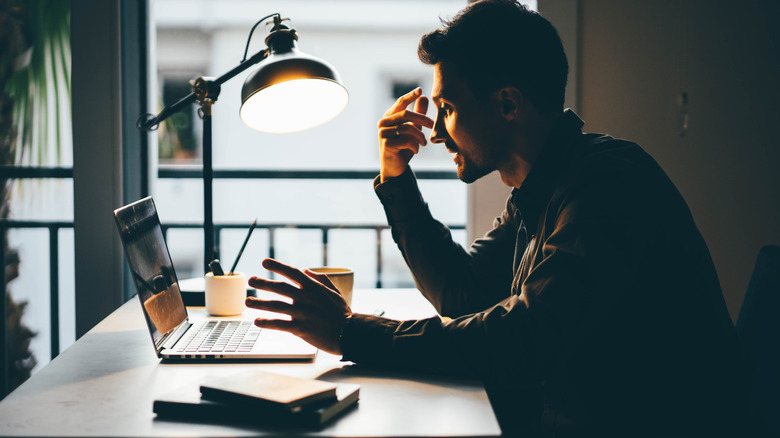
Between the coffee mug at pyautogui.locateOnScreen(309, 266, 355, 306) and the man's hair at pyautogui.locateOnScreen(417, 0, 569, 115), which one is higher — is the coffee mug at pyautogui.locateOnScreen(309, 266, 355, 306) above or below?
below

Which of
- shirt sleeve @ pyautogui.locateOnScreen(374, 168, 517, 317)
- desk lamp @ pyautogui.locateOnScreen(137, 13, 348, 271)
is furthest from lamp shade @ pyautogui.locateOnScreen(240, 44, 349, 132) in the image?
shirt sleeve @ pyautogui.locateOnScreen(374, 168, 517, 317)

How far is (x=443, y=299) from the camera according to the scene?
4.32 feet

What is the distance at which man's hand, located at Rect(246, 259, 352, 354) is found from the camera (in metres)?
0.93

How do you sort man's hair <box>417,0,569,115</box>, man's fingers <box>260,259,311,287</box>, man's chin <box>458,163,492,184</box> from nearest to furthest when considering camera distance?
man's fingers <box>260,259,311,287</box>
man's hair <box>417,0,569,115</box>
man's chin <box>458,163,492,184</box>

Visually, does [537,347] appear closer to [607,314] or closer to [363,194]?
[607,314]

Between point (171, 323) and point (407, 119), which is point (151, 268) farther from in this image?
point (407, 119)

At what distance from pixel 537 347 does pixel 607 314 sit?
131 mm

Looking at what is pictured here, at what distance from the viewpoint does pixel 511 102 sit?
1143mm

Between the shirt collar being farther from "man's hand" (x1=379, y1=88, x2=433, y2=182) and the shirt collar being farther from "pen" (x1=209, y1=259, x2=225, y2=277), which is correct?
"pen" (x1=209, y1=259, x2=225, y2=277)

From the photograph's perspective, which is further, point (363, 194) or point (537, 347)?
point (363, 194)

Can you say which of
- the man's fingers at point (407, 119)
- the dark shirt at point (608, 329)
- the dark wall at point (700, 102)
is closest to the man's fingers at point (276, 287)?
the dark shirt at point (608, 329)

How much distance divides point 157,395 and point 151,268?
A: 32cm

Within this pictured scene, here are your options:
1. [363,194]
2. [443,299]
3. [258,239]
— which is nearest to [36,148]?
[443,299]

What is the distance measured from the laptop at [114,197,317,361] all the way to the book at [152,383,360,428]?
8.9 inches
